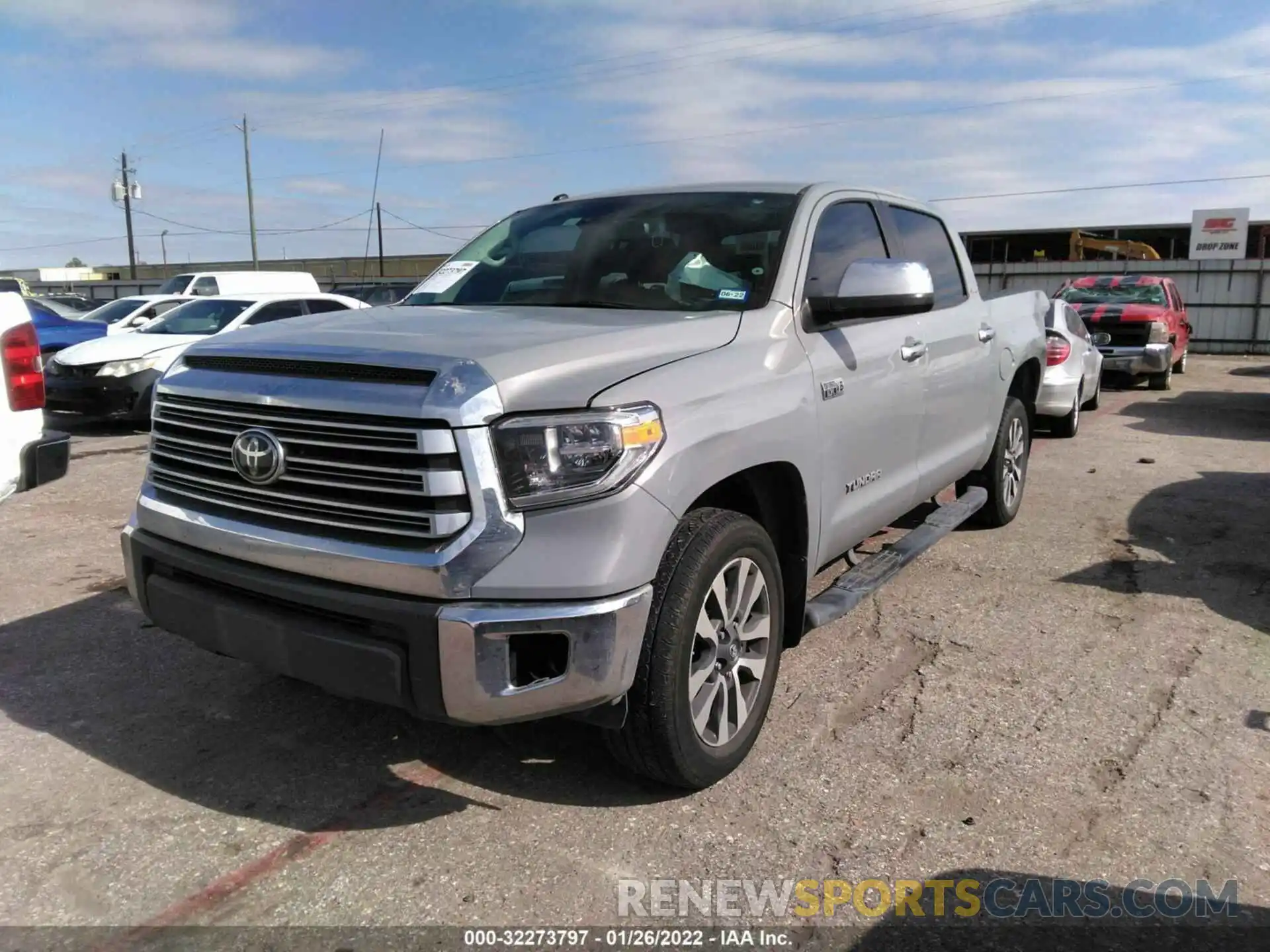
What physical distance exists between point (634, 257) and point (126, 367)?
8.31 m

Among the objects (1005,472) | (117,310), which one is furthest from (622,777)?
(117,310)

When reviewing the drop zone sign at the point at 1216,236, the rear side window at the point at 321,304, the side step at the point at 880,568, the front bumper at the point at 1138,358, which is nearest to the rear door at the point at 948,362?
the side step at the point at 880,568

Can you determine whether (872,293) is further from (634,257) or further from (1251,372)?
(1251,372)

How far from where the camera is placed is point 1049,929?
2.46 meters

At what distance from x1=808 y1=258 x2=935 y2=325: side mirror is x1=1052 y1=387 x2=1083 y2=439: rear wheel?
24.2ft

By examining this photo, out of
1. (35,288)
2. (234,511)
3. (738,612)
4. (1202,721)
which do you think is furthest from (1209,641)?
(35,288)

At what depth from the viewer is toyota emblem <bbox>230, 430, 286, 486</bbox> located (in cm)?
272

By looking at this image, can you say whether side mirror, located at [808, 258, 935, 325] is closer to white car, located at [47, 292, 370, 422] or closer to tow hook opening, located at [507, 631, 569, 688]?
tow hook opening, located at [507, 631, 569, 688]

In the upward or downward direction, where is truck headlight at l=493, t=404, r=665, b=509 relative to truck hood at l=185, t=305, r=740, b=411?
downward

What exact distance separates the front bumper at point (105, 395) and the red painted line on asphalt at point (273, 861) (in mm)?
8366

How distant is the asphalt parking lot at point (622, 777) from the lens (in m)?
2.64

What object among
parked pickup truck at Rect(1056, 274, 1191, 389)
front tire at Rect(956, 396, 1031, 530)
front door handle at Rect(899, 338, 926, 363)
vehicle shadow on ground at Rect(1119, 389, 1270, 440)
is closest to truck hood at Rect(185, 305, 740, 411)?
front door handle at Rect(899, 338, 926, 363)

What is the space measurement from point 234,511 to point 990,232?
137ft

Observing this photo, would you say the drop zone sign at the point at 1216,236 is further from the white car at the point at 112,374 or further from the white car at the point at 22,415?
the white car at the point at 22,415
